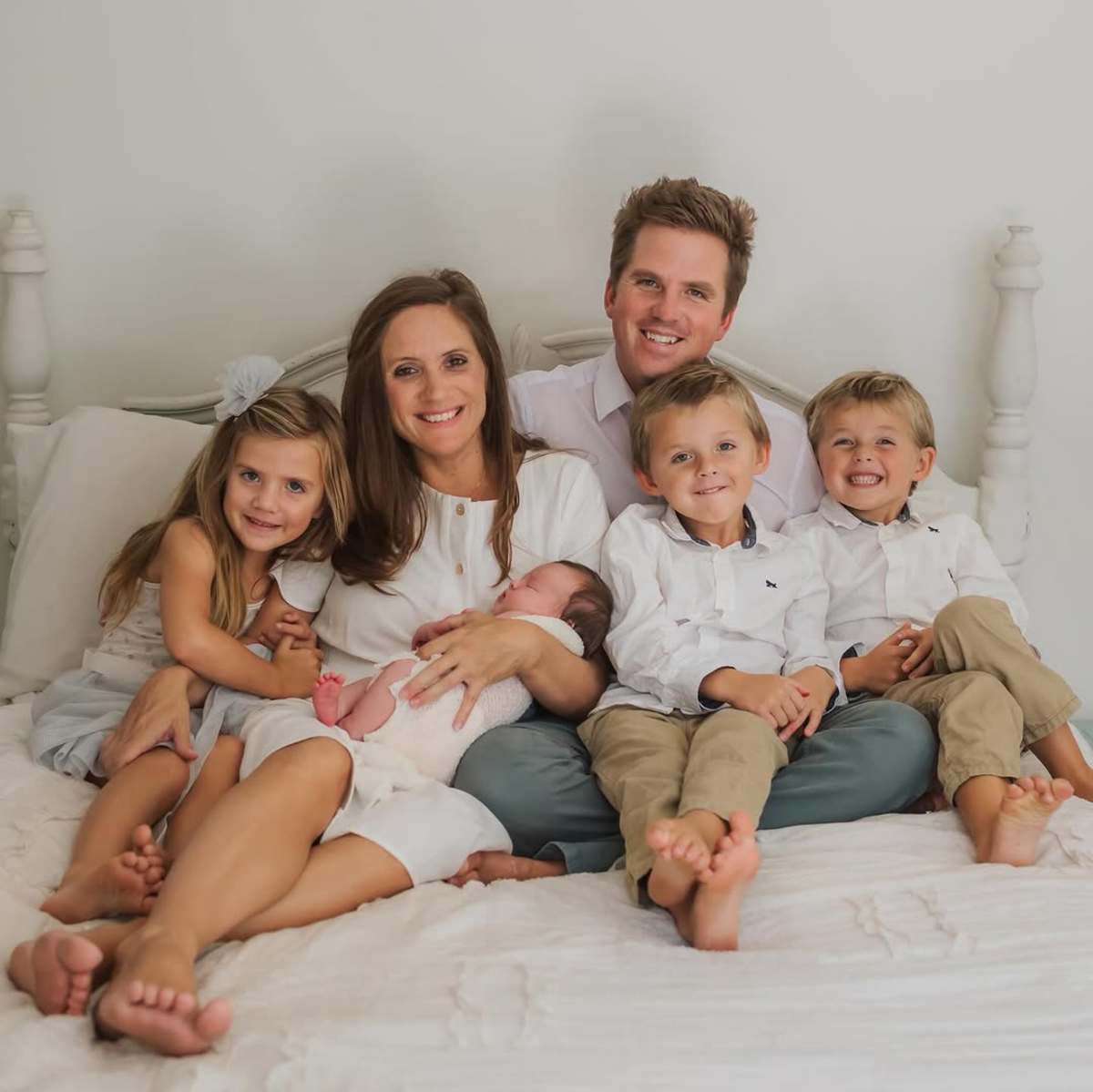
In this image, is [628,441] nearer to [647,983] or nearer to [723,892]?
[723,892]

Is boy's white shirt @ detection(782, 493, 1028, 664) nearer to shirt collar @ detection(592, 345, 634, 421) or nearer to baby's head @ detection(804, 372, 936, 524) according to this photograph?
baby's head @ detection(804, 372, 936, 524)

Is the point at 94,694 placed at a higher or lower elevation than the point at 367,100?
lower

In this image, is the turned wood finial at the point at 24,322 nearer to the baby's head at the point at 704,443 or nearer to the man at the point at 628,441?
the man at the point at 628,441

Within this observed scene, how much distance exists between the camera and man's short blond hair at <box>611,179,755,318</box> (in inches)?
88.4

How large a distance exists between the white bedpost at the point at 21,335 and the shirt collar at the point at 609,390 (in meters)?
1.08

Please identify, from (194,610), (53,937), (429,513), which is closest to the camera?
(53,937)

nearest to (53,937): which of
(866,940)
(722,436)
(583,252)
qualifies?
(866,940)

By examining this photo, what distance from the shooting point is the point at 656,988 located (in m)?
1.39

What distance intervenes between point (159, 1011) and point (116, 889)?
0.32 meters

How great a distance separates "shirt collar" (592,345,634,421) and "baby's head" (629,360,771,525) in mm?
222

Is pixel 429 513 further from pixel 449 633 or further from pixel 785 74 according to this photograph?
pixel 785 74

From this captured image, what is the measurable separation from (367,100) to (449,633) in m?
1.18

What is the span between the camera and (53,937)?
1.39 m

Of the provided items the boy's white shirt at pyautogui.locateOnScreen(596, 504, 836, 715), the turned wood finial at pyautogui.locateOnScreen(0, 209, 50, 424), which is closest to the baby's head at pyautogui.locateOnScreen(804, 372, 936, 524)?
the boy's white shirt at pyautogui.locateOnScreen(596, 504, 836, 715)
